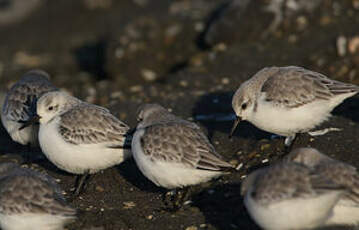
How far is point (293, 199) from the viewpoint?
6883mm

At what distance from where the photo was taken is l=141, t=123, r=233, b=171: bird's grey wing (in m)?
8.32

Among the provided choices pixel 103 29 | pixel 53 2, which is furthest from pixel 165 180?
pixel 53 2

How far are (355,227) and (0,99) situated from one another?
9.10 meters

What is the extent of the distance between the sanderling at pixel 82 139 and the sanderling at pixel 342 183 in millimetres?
2820

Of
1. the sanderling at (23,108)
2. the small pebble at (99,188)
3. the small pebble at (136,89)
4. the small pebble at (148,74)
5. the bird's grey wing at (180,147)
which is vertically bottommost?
the small pebble at (148,74)

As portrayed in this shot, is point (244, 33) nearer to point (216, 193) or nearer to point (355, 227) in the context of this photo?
point (216, 193)

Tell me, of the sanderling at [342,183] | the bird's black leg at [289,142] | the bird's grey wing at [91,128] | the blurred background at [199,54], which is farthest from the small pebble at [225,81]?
the sanderling at [342,183]

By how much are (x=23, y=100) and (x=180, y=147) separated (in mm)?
3440

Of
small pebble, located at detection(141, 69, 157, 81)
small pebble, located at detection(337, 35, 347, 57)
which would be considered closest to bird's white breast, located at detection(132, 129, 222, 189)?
small pebble, located at detection(337, 35, 347, 57)

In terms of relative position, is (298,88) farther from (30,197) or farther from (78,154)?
(30,197)

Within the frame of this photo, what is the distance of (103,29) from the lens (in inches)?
739

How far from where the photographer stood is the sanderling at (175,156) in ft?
27.3

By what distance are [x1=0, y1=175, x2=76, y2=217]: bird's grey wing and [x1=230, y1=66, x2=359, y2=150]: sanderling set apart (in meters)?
3.07

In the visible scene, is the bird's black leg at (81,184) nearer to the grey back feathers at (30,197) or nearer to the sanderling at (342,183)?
the grey back feathers at (30,197)
